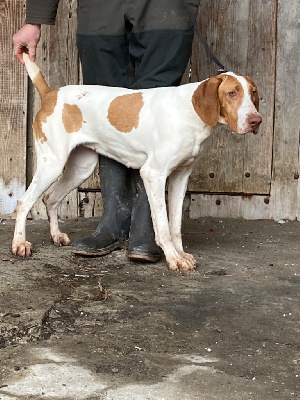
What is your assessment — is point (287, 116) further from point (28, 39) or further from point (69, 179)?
point (28, 39)

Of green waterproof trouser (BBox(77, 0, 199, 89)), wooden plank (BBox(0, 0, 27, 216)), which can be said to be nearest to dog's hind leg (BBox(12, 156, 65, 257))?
green waterproof trouser (BBox(77, 0, 199, 89))

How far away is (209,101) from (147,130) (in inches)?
16.9

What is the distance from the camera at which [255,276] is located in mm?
4113

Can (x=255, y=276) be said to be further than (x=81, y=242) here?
No

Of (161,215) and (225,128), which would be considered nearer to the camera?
(161,215)

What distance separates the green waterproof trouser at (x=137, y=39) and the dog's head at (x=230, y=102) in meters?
0.52

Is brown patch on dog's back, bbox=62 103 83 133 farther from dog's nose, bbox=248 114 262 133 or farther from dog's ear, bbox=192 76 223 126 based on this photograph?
dog's nose, bbox=248 114 262 133

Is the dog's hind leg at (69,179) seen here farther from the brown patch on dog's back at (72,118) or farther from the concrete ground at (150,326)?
the brown patch on dog's back at (72,118)

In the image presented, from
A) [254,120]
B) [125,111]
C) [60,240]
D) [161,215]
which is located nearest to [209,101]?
[254,120]

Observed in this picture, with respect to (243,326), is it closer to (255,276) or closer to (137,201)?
(255,276)

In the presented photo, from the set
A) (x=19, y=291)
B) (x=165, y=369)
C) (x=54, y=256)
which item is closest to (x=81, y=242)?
(x=54, y=256)

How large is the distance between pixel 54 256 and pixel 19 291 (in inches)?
28.3

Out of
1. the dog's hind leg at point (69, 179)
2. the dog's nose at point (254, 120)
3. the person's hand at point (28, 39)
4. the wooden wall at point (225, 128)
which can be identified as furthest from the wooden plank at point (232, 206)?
the dog's nose at point (254, 120)

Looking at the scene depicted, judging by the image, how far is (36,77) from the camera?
177 inches
